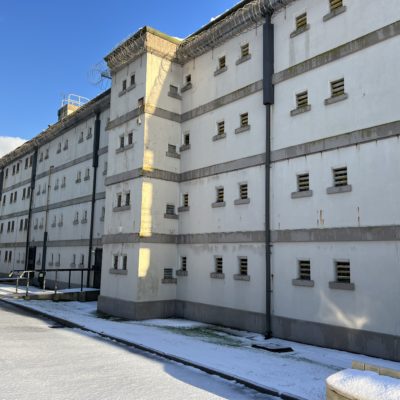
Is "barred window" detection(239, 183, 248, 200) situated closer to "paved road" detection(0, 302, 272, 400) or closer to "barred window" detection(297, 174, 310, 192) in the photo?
"barred window" detection(297, 174, 310, 192)

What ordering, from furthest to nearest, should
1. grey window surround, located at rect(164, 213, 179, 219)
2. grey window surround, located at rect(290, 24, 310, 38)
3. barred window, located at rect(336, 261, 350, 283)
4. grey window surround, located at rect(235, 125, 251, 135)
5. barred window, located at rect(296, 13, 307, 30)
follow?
grey window surround, located at rect(164, 213, 179, 219) → grey window surround, located at rect(235, 125, 251, 135) → barred window, located at rect(296, 13, 307, 30) → grey window surround, located at rect(290, 24, 310, 38) → barred window, located at rect(336, 261, 350, 283)

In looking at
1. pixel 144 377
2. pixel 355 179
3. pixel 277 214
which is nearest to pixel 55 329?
pixel 144 377

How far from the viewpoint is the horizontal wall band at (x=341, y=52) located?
15234 millimetres

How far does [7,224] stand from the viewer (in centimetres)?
4800

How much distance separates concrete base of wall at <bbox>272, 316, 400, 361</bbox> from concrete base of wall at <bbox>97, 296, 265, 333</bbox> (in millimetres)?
1282

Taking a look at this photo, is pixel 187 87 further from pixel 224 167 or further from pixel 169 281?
pixel 169 281

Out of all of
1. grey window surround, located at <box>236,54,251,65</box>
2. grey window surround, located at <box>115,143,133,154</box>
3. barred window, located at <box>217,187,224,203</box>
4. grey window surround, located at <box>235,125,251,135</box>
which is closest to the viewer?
grey window surround, located at <box>235,125,251,135</box>

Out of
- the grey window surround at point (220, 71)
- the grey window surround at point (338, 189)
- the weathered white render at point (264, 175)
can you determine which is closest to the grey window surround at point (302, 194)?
the weathered white render at point (264, 175)

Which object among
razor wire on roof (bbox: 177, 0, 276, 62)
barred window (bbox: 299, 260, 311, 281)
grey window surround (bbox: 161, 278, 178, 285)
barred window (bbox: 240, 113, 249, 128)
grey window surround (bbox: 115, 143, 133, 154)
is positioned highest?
razor wire on roof (bbox: 177, 0, 276, 62)

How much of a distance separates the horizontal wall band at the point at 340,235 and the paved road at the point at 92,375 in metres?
7.45

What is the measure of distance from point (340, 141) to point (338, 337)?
24.1 ft

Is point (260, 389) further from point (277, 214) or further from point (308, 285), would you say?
point (277, 214)

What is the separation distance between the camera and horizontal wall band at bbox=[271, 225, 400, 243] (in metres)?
14.3

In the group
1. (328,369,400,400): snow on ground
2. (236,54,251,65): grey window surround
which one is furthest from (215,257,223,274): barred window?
(328,369,400,400): snow on ground
